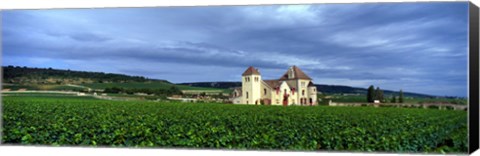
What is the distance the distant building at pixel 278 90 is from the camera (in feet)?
36.2

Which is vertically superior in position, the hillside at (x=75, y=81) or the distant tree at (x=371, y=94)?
the hillside at (x=75, y=81)

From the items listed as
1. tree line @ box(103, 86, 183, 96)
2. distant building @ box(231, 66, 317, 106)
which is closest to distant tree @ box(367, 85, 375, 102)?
distant building @ box(231, 66, 317, 106)

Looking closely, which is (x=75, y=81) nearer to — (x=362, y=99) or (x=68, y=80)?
(x=68, y=80)

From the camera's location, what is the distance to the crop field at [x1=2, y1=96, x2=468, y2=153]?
1058 cm

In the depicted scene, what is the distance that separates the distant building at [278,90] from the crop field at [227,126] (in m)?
0.14

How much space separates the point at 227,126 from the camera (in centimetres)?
1152

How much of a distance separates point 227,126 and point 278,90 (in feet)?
3.78

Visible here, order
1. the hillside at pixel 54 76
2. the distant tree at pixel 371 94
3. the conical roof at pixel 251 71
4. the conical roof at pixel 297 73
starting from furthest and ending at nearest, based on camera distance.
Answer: the hillside at pixel 54 76, the conical roof at pixel 251 71, the conical roof at pixel 297 73, the distant tree at pixel 371 94

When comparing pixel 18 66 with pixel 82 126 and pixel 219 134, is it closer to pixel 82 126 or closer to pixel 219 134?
pixel 82 126

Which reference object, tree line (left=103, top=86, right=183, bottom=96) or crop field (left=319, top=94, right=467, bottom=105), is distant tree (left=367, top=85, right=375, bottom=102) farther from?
tree line (left=103, top=86, right=183, bottom=96)

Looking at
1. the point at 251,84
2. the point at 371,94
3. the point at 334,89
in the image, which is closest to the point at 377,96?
the point at 371,94

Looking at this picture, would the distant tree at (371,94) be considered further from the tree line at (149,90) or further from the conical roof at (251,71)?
the tree line at (149,90)

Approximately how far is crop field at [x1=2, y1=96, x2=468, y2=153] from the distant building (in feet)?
0.47

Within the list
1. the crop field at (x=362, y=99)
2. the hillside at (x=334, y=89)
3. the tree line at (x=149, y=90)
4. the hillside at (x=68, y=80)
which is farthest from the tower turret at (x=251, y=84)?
the tree line at (x=149, y=90)
